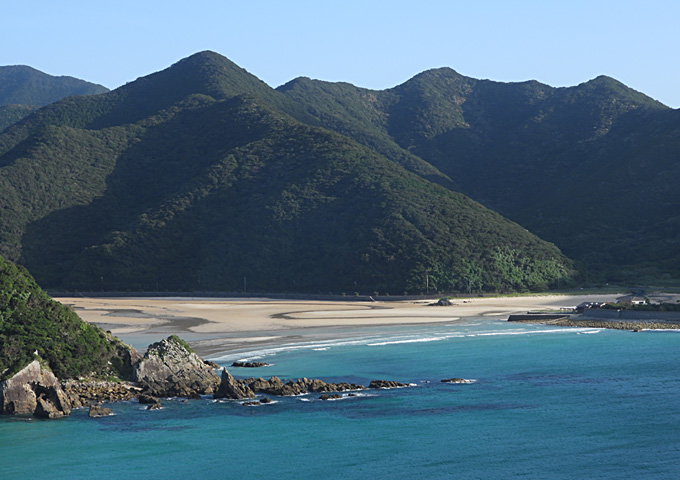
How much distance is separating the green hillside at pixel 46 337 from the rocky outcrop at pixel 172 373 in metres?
1.43

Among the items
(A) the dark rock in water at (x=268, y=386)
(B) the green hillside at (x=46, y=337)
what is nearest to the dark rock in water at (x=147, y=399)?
(B) the green hillside at (x=46, y=337)

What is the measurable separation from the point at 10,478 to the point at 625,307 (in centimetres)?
7228

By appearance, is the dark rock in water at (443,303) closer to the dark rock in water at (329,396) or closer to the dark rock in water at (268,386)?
the dark rock in water at (268,386)

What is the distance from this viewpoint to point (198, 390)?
46.0 m

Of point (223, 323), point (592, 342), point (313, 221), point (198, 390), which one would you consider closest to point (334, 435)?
point (198, 390)

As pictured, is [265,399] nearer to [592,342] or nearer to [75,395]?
[75,395]

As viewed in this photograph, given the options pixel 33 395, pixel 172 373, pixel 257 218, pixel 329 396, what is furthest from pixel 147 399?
pixel 257 218

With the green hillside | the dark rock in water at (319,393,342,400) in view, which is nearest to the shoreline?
the dark rock in water at (319,393,342,400)

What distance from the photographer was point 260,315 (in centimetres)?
9625

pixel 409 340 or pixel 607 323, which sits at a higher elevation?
pixel 607 323

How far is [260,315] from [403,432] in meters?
60.4

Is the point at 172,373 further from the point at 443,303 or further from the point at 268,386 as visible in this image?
the point at 443,303

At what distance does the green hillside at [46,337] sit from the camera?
1654 inches

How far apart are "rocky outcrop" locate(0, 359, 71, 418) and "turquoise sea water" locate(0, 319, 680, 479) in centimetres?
91
